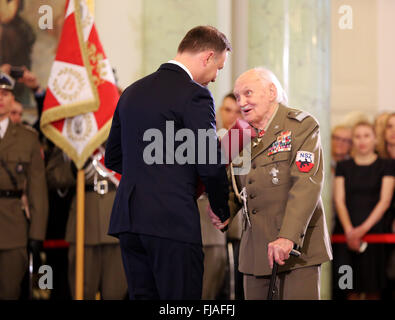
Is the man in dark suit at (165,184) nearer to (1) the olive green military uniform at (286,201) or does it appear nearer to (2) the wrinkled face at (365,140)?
(1) the olive green military uniform at (286,201)

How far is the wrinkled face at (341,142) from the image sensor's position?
19.3 feet

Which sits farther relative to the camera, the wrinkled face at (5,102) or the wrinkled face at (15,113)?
the wrinkled face at (15,113)

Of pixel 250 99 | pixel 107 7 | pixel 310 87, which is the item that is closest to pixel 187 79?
pixel 250 99

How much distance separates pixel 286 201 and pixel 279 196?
41 millimetres

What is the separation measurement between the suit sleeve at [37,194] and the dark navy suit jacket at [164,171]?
212 centimetres

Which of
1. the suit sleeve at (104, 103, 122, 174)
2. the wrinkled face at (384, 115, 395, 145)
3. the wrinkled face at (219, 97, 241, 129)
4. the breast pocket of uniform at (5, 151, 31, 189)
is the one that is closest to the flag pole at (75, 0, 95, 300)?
the breast pocket of uniform at (5, 151, 31, 189)

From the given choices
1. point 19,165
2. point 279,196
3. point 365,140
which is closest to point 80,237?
point 19,165

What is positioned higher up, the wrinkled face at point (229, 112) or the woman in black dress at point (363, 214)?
the wrinkled face at point (229, 112)

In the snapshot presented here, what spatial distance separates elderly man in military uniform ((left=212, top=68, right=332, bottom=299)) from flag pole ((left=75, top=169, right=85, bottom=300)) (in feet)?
5.97

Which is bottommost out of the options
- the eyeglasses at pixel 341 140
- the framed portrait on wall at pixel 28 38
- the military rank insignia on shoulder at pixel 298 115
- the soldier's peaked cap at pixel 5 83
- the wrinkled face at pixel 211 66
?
the eyeglasses at pixel 341 140

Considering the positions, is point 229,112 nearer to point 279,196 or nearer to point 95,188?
point 95,188

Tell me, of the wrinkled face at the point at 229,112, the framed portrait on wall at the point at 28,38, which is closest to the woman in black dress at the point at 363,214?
the wrinkled face at the point at 229,112

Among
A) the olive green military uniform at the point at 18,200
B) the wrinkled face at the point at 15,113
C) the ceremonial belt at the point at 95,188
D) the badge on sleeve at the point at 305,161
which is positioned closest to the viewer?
the badge on sleeve at the point at 305,161

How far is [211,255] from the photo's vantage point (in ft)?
16.1
